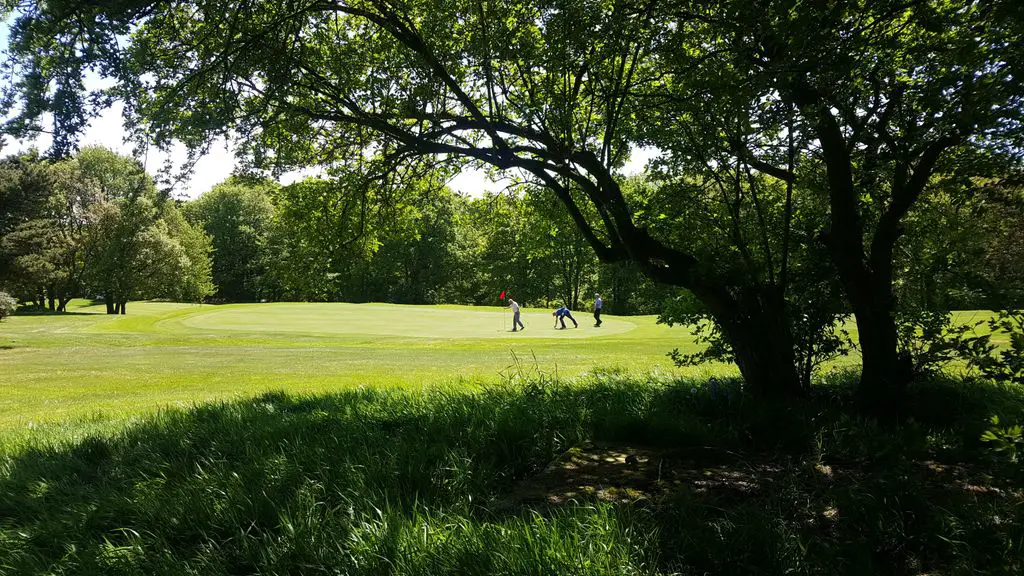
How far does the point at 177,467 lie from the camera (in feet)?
14.7

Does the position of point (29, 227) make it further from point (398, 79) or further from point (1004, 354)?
point (1004, 354)

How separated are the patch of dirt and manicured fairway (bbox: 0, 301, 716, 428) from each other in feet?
9.66

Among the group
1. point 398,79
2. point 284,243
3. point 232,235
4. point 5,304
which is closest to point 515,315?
point 284,243

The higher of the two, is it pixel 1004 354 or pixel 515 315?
pixel 1004 354

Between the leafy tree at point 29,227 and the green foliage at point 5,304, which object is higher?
the leafy tree at point 29,227

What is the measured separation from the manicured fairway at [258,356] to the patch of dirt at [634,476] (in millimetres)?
2945

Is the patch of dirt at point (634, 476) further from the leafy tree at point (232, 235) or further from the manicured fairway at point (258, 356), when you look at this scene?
the leafy tree at point (232, 235)

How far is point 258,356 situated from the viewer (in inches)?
655

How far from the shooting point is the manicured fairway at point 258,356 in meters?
10.9

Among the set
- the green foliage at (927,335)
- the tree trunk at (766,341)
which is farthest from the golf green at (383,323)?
the green foliage at (927,335)

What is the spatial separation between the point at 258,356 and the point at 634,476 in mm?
15402

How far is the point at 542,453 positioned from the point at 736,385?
356 cm

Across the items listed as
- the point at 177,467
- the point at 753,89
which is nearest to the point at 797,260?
the point at 753,89

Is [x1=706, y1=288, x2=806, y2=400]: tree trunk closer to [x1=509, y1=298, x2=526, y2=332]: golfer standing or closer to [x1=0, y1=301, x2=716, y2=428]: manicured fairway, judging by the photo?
[x1=0, y1=301, x2=716, y2=428]: manicured fairway
